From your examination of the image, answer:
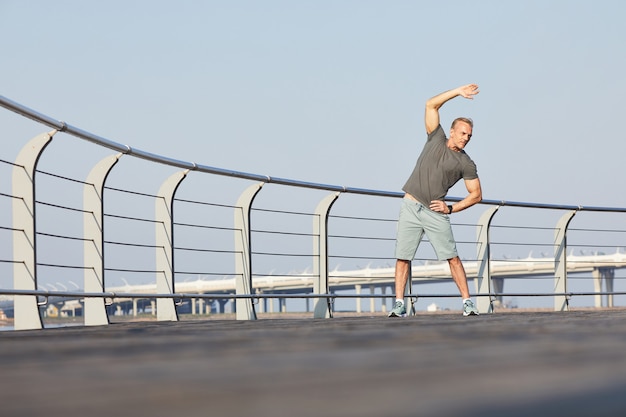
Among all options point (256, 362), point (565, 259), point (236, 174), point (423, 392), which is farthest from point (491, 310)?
point (423, 392)

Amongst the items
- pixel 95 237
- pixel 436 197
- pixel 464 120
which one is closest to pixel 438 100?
pixel 464 120

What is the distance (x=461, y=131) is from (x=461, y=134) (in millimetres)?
20

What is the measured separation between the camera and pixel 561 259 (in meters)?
8.05

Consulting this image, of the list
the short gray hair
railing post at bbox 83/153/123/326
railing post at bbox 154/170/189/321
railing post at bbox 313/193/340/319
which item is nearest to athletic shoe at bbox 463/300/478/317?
railing post at bbox 313/193/340/319

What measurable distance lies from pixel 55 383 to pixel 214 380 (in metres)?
0.22

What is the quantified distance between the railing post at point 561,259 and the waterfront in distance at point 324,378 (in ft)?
19.3

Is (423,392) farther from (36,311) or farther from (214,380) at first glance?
(36,311)

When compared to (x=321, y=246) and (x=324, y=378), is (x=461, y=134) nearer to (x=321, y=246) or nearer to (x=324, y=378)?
(x=321, y=246)

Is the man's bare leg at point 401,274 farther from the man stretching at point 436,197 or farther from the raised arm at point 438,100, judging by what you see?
the raised arm at point 438,100

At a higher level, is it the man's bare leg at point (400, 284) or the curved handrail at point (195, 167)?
the curved handrail at point (195, 167)

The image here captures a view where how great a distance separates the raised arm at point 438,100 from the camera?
5.93 m

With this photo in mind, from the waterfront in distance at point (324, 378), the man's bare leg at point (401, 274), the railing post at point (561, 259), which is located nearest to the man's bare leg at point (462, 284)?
the man's bare leg at point (401, 274)

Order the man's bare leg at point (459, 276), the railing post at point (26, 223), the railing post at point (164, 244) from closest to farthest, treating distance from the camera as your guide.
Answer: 1. the railing post at point (26, 223)
2. the railing post at point (164, 244)
3. the man's bare leg at point (459, 276)

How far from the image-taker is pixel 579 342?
216 cm
